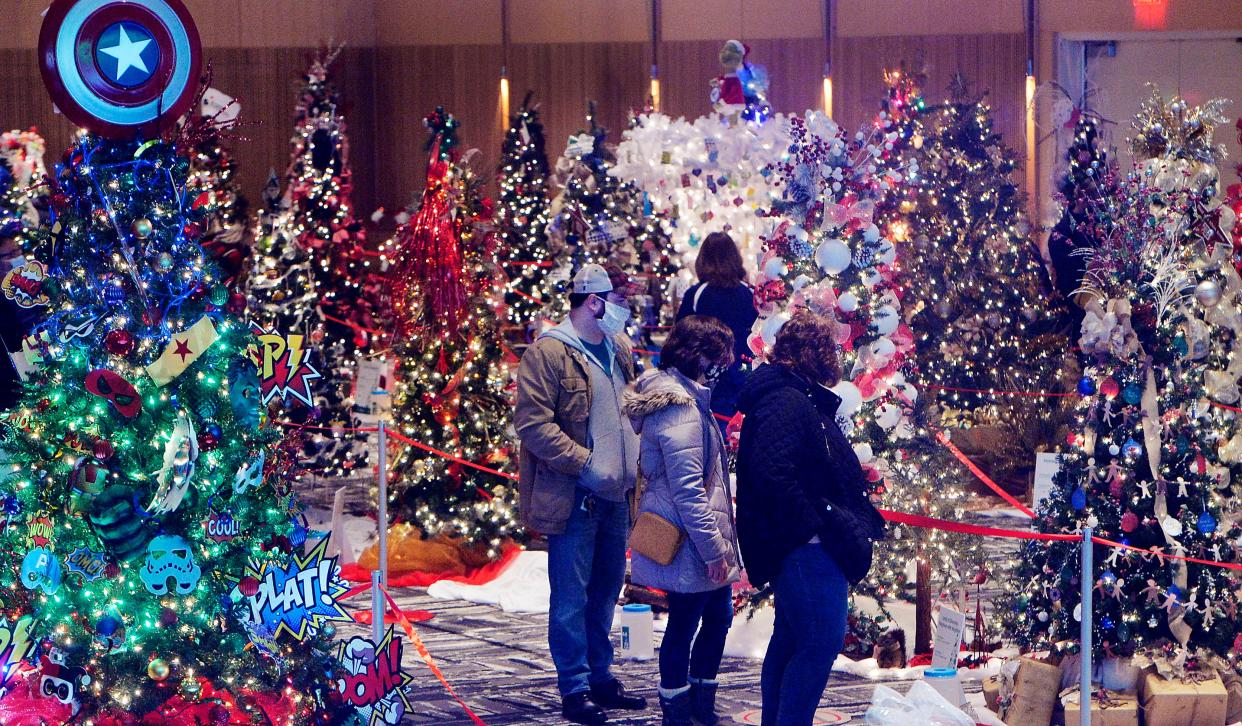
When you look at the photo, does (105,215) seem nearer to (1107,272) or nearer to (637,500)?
(637,500)

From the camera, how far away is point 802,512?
4.54 m

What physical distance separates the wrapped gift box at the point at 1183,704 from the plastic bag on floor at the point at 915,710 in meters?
0.62

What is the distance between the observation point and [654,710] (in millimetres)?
5664

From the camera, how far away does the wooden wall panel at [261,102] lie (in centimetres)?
1305

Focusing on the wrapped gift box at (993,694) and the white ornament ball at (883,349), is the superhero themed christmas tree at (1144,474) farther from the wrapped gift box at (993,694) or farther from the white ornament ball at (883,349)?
the white ornament ball at (883,349)

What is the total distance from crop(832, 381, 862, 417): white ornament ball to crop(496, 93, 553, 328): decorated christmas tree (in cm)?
325

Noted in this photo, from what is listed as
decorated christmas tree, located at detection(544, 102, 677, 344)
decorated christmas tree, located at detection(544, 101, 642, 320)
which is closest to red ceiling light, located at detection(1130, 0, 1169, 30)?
decorated christmas tree, located at detection(544, 102, 677, 344)

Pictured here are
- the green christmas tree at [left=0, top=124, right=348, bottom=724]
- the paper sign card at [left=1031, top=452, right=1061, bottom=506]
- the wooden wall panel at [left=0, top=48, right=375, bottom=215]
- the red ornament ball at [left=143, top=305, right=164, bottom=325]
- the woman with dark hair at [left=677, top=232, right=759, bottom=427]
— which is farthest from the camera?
the wooden wall panel at [left=0, top=48, right=375, bottom=215]

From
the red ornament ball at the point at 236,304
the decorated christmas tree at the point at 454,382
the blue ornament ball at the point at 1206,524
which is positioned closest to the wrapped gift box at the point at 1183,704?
the blue ornament ball at the point at 1206,524

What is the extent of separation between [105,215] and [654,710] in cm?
261

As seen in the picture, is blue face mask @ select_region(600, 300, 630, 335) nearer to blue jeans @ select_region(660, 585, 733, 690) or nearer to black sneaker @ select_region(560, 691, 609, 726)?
blue jeans @ select_region(660, 585, 733, 690)

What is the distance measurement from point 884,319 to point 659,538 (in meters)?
1.84

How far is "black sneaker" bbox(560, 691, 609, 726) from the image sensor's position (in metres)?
5.43

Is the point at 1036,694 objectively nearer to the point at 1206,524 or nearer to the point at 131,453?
the point at 1206,524
